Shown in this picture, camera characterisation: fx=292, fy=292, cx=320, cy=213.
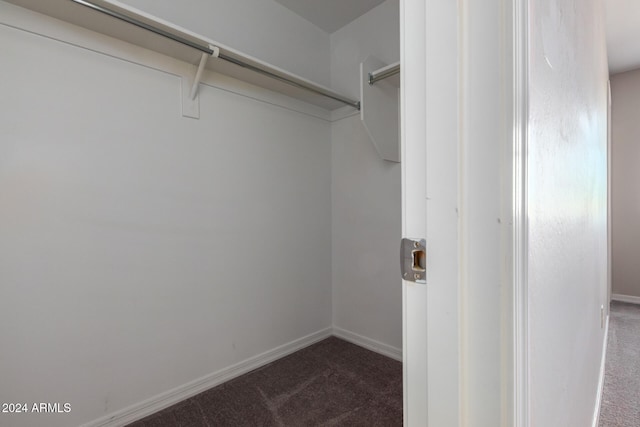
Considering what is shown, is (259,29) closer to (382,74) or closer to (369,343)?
(382,74)

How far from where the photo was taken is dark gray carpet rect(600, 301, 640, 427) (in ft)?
4.94

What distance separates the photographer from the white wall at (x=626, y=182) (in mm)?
3168

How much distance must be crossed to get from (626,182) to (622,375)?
93.6 inches

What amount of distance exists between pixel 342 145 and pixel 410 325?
2103 mm

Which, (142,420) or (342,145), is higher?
(342,145)

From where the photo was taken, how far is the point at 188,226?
1.69 meters

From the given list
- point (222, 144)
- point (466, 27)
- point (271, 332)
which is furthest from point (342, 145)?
point (466, 27)

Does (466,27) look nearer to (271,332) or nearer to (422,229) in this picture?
(422,229)

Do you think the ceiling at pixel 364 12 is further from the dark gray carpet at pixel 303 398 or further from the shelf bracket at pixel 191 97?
the dark gray carpet at pixel 303 398

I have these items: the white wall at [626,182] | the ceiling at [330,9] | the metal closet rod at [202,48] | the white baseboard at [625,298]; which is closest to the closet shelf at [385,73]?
the metal closet rod at [202,48]

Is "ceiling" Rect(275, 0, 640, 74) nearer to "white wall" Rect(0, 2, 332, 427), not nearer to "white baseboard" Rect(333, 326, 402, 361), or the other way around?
"white wall" Rect(0, 2, 332, 427)

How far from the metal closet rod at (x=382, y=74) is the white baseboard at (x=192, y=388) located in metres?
1.93

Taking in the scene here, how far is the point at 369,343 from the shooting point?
225 cm

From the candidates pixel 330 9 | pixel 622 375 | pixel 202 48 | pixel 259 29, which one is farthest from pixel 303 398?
pixel 330 9
